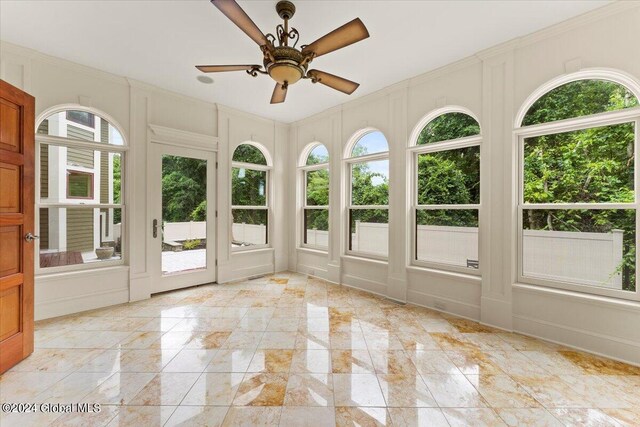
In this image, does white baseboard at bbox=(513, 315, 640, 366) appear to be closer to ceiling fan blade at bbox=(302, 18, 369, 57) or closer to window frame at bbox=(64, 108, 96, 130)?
ceiling fan blade at bbox=(302, 18, 369, 57)

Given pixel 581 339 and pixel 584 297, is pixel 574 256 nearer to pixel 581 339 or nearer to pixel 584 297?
pixel 584 297

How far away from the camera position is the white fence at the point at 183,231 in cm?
428

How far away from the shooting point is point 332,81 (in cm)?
248

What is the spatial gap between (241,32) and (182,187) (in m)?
2.61

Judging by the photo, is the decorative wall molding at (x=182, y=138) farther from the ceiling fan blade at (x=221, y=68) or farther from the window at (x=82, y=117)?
the ceiling fan blade at (x=221, y=68)

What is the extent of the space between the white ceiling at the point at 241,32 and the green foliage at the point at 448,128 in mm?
682

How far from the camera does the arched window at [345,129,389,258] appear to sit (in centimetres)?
434

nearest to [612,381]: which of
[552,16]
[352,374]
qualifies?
[352,374]

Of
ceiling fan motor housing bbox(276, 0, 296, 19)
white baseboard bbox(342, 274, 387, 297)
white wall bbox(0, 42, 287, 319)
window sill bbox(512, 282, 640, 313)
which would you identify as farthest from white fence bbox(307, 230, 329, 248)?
ceiling fan motor housing bbox(276, 0, 296, 19)

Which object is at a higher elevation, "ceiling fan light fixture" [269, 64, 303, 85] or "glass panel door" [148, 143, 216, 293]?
"ceiling fan light fixture" [269, 64, 303, 85]

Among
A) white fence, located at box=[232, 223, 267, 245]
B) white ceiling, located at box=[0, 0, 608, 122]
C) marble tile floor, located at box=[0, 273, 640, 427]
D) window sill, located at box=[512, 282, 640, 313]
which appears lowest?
marble tile floor, located at box=[0, 273, 640, 427]

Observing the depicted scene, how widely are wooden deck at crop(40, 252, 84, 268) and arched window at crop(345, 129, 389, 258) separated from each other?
3.91 meters

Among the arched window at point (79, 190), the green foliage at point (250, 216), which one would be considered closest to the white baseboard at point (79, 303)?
the arched window at point (79, 190)

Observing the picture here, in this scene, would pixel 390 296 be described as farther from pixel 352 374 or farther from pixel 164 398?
pixel 164 398
